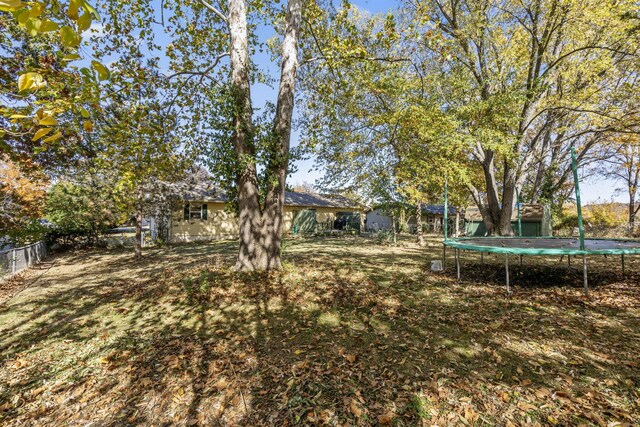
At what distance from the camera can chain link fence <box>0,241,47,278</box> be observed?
9.26 metres

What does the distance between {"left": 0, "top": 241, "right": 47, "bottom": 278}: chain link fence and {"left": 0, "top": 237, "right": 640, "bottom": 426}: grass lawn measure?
2.81 m

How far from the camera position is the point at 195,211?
2117 cm

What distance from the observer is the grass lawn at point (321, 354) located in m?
2.92

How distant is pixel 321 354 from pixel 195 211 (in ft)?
64.2

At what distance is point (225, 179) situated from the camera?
8.60m

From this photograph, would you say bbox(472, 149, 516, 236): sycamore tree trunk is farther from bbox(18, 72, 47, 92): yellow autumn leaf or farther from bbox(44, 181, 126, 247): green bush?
bbox(44, 181, 126, 247): green bush

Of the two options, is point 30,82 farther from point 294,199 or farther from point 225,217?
point 294,199

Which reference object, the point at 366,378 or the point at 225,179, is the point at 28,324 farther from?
the point at 366,378

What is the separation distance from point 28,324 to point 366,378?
21.0 feet

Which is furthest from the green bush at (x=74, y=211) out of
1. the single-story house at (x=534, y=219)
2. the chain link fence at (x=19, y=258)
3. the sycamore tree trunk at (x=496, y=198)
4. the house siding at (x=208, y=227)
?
the single-story house at (x=534, y=219)

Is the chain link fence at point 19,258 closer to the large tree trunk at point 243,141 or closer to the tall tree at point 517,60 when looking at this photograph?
the large tree trunk at point 243,141

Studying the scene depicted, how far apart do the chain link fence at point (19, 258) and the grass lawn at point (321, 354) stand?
281cm

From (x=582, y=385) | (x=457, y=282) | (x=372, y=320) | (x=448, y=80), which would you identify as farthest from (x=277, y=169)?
(x=448, y=80)

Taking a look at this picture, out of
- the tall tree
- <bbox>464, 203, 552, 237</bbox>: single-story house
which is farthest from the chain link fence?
<bbox>464, 203, 552, 237</bbox>: single-story house
